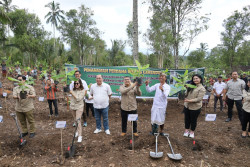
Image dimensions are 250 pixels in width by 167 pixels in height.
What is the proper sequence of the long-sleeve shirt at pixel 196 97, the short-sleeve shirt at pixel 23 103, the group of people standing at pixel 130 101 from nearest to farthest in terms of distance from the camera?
the long-sleeve shirt at pixel 196 97 → the group of people standing at pixel 130 101 → the short-sleeve shirt at pixel 23 103

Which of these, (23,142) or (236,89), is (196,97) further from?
(23,142)

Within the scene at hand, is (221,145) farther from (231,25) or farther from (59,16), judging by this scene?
(59,16)

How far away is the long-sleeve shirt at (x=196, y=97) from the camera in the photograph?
3.52 meters

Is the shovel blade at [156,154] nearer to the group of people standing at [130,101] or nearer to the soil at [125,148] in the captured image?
the soil at [125,148]

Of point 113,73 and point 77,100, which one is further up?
point 113,73

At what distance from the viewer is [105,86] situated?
13.4ft

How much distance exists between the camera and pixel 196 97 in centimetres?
360

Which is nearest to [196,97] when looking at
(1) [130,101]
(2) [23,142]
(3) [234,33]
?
(1) [130,101]

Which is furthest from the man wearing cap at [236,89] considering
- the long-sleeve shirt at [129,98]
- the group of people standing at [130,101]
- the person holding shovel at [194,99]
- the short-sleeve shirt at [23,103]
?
the short-sleeve shirt at [23,103]

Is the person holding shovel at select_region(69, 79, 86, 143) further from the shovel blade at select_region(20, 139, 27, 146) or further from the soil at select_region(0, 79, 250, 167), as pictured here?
the shovel blade at select_region(20, 139, 27, 146)

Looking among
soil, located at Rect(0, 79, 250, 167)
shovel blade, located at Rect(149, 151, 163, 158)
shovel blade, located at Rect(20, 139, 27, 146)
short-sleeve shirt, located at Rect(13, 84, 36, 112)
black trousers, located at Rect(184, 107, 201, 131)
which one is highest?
short-sleeve shirt, located at Rect(13, 84, 36, 112)

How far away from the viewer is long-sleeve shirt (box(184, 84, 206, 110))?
139 inches

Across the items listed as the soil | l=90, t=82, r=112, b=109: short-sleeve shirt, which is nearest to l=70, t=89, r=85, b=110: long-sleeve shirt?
l=90, t=82, r=112, b=109: short-sleeve shirt

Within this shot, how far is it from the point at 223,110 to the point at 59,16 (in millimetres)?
32590
